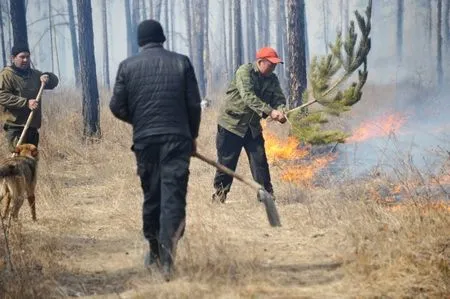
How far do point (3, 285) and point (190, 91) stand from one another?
1.93m

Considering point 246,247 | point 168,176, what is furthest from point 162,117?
point 246,247

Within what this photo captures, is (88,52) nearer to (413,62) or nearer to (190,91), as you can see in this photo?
(190,91)

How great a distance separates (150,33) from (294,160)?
4817mm

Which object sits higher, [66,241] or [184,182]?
[184,182]

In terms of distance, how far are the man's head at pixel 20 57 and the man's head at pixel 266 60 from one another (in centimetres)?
294

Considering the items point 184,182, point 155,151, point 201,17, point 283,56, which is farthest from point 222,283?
point 283,56

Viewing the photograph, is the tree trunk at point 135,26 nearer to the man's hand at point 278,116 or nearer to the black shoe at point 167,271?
the man's hand at point 278,116

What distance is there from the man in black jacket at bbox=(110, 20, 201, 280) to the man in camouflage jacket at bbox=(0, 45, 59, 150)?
296 cm

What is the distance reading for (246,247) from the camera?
495cm

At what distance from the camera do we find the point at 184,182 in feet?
13.8

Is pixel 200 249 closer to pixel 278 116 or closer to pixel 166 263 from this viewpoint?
pixel 166 263

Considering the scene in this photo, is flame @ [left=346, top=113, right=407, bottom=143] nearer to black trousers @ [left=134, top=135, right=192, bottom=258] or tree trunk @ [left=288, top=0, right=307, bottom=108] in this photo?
tree trunk @ [left=288, top=0, right=307, bottom=108]

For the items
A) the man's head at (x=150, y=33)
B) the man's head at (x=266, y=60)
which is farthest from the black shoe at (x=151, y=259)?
the man's head at (x=266, y=60)

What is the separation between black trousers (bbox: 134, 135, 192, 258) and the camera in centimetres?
411
